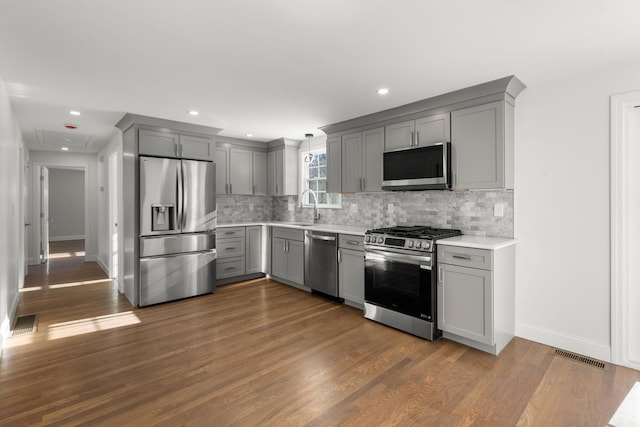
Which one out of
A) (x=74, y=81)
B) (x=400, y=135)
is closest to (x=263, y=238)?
(x=400, y=135)

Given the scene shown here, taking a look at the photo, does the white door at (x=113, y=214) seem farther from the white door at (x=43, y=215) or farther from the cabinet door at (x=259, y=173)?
the white door at (x=43, y=215)

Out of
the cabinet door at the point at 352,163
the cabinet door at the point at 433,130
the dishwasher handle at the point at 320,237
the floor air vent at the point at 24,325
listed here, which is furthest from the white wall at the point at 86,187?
the cabinet door at the point at 433,130

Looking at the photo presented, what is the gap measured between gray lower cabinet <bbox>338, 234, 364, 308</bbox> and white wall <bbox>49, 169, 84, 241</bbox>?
10.3 metres

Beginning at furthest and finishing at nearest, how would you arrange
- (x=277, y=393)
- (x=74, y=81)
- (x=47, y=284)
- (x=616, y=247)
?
(x=47, y=284), (x=74, y=81), (x=616, y=247), (x=277, y=393)

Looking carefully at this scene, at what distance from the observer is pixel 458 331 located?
299cm

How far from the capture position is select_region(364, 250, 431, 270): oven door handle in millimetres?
3096

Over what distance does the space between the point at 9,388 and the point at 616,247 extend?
15.2 feet

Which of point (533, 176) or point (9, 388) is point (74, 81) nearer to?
point (9, 388)

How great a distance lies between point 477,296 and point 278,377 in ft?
5.83

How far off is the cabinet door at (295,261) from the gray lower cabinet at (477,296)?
7.08 ft

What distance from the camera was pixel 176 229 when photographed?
14.2ft

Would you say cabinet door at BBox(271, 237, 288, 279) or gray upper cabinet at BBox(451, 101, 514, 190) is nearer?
gray upper cabinet at BBox(451, 101, 514, 190)

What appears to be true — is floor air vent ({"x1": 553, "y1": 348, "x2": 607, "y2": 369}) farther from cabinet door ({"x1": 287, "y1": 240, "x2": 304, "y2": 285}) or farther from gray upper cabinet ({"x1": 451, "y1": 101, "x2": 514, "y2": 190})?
cabinet door ({"x1": 287, "y1": 240, "x2": 304, "y2": 285})

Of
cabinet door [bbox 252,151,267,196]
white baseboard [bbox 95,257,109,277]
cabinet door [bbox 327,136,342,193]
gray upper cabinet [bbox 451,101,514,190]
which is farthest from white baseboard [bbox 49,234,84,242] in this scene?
gray upper cabinet [bbox 451,101,514,190]
